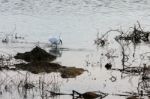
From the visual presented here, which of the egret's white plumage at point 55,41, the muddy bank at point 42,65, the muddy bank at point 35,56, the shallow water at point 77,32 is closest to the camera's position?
the shallow water at point 77,32

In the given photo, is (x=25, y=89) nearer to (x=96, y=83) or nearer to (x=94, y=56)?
(x=96, y=83)

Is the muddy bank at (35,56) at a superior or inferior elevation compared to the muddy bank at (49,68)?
superior

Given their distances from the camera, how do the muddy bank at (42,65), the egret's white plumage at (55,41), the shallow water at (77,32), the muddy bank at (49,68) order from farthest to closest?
the egret's white plumage at (55,41), the muddy bank at (42,65), the muddy bank at (49,68), the shallow water at (77,32)

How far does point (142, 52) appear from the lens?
13188mm

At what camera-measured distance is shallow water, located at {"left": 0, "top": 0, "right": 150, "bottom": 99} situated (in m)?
A: 9.84

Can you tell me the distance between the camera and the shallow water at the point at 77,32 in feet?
32.3

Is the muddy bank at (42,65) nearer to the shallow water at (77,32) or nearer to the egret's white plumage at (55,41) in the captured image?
the shallow water at (77,32)

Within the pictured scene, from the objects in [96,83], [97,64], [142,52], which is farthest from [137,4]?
[96,83]

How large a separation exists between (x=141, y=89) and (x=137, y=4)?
15.5 m

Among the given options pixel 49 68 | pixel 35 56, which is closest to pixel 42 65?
pixel 49 68

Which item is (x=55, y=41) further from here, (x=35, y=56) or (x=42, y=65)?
(x=42, y=65)

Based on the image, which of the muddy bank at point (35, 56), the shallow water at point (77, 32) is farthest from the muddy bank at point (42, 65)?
the shallow water at point (77, 32)

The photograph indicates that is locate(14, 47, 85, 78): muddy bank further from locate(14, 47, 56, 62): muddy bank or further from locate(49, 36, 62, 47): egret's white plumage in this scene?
locate(49, 36, 62, 47): egret's white plumage

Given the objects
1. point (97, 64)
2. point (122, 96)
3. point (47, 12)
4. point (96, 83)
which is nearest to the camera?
point (122, 96)
